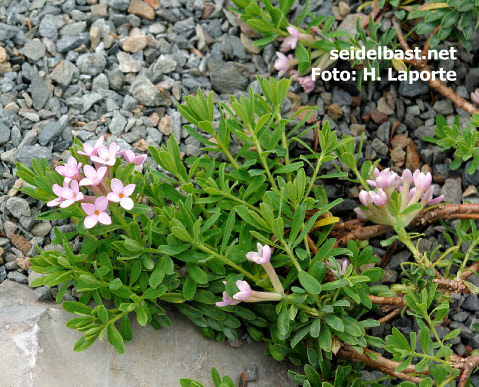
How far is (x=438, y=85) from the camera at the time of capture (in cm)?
310

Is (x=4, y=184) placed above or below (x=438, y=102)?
below

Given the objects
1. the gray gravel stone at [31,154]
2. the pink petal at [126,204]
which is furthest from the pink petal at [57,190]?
the gray gravel stone at [31,154]

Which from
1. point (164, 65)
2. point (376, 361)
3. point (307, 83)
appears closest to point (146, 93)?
point (164, 65)

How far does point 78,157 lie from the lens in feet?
7.75

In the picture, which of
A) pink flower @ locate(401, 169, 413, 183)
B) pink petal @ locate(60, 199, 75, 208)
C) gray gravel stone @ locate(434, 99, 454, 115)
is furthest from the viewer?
gray gravel stone @ locate(434, 99, 454, 115)

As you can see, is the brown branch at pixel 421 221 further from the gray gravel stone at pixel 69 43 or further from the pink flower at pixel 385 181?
the gray gravel stone at pixel 69 43

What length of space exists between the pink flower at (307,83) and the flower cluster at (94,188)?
1239 millimetres

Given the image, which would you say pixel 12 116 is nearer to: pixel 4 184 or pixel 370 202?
pixel 4 184

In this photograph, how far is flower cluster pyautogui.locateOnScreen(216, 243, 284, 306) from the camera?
2.12 metres

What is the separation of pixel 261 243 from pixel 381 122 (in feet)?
3.95

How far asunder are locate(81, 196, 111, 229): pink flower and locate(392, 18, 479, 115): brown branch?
186cm

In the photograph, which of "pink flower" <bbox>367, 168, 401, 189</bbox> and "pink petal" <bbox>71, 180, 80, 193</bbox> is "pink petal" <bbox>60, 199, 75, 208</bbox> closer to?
"pink petal" <bbox>71, 180, 80, 193</bbox>

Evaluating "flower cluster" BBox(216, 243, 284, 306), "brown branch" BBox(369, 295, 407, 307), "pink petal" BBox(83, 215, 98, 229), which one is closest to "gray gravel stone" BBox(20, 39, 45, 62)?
"pink petal" BBox(83, 215, 98, 229)

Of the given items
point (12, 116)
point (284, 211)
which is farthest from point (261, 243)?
point (12, 116)
